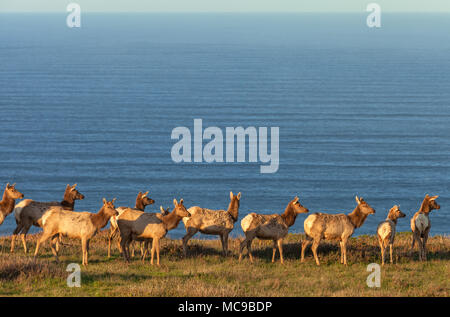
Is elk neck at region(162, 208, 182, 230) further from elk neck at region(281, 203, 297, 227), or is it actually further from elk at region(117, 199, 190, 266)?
elk neck at region(281, 203, 297, 227)

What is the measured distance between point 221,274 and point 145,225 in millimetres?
3075

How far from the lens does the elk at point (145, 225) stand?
24391 mm

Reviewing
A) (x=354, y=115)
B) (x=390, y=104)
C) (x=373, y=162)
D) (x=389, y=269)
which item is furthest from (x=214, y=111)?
(x=389, y=269)

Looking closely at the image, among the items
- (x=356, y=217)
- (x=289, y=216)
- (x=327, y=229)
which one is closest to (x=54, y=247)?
(x=289, y=216)

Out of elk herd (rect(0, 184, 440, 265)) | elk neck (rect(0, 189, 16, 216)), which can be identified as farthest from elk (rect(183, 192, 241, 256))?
elk neck (rect(0, 189, 16, 216))

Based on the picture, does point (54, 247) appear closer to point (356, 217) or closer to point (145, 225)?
point (145, 225)

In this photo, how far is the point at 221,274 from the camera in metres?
22.8

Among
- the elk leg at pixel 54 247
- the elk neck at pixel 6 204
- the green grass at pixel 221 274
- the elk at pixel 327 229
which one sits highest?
the elk neck at pixel 6 204

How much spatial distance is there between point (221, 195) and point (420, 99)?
103793mm

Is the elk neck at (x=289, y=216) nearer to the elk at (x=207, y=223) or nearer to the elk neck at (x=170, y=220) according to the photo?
the elk at (x=207, y=223)

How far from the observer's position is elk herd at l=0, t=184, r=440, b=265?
78.5 feet

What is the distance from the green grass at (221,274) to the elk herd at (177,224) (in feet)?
1.68

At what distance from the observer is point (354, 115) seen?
6934 inches

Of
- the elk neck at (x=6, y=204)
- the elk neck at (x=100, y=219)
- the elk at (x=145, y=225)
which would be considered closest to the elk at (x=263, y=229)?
the elk at (x=145, y=225)
